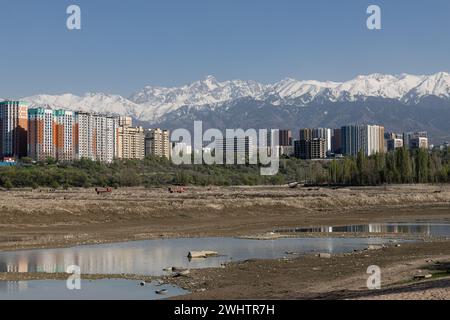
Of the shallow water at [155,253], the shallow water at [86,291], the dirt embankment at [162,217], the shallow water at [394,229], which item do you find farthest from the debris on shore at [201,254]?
the shallow water at [394,229]

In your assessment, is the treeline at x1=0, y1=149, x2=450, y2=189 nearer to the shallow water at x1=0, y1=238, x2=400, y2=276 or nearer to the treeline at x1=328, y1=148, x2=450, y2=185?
the treeline at x1=328, y1=148, x2=450, y2=185

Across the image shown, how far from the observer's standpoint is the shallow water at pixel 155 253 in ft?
106

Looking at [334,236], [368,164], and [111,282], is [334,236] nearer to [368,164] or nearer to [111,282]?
[111,282]

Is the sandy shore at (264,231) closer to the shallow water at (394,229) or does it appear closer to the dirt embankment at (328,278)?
the dirt embankment at (328,278)

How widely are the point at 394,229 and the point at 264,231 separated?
37.1 ft

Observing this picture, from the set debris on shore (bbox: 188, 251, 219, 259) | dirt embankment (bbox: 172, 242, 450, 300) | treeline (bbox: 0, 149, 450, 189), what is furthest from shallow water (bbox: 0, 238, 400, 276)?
treeline (bbox: 0, 149, 450, 189)

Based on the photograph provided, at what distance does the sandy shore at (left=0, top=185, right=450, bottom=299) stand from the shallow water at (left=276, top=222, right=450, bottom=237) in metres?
3.30

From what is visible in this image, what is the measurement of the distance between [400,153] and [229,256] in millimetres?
123890

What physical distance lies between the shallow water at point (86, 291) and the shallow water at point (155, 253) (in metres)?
3.10

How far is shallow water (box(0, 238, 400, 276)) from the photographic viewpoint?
32281 mm

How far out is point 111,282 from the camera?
27.8m

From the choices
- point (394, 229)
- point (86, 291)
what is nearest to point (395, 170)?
point (394, 229)

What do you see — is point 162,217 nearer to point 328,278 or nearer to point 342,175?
point 328,278
